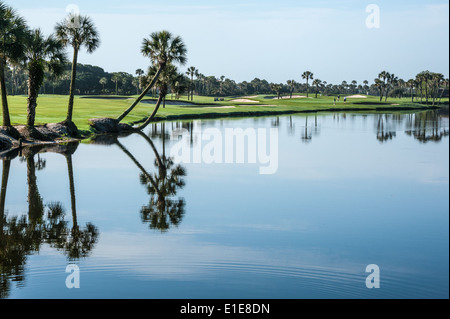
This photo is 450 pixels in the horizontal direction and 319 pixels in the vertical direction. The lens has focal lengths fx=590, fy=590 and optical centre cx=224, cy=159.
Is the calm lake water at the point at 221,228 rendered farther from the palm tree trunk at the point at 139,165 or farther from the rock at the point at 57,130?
the rock at the point at 57,130

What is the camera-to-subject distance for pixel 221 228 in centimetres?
1841

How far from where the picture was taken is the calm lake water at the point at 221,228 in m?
13.1

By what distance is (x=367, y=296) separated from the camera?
12.5 m

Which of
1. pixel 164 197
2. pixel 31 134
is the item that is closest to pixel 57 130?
pixel 31 134

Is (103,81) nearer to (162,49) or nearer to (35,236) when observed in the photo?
(162,49)

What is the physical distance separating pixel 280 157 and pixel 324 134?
952 inches

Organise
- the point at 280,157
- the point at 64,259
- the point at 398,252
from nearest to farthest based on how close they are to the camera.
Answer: the point at 64,259, the point at 398,252, the point at 280,157

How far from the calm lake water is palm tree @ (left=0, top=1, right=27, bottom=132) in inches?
415

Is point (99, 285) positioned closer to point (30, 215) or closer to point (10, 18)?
point (30, 215)

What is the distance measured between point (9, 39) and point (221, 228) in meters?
32.1

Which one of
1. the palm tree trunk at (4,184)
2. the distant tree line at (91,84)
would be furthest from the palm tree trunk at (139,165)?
the distant tree line at (91,84)

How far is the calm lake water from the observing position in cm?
1313
